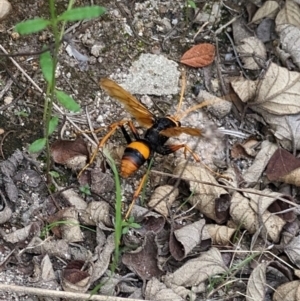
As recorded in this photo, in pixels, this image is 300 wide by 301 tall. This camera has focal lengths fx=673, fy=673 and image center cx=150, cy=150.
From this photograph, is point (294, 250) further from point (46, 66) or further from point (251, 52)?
point (46, 66)

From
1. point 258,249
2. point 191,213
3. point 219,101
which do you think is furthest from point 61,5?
point 258,249

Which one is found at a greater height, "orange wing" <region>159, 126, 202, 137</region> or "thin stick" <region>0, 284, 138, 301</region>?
"orange wing" <region>159, 126, 202, 137</region>

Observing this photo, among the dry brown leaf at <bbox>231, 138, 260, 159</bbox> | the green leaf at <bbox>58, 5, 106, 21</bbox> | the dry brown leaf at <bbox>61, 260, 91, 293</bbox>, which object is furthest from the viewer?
the dry brown leaf at <bbox>231, 138, 260, 159</bbox>

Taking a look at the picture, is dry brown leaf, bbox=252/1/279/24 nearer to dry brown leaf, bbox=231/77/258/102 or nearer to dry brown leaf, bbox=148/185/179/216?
dry brown leaf, bbox=231/77/258/102

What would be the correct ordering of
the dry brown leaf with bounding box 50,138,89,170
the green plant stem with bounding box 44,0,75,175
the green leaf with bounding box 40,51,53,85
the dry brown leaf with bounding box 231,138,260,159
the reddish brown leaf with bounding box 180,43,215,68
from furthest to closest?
the reddish brown leaf with bounding box 180,43,215,68 → the dry brown leaf with bounding box 231,138,260,159 → the dry brown leaf with bounding box 50,138,89,170 → the green leaf with bounding box 40,51,53,85 → the green plant stem with bounding box 44,0,75,175

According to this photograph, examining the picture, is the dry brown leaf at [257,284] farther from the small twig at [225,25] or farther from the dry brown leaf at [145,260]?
the small twig at [225,25]

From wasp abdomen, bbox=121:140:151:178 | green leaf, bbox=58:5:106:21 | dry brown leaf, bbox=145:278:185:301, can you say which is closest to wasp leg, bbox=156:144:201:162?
wasp abdomen, bbox=121:140:151:178

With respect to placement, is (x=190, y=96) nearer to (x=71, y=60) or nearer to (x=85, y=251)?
(x=71, y=60)
